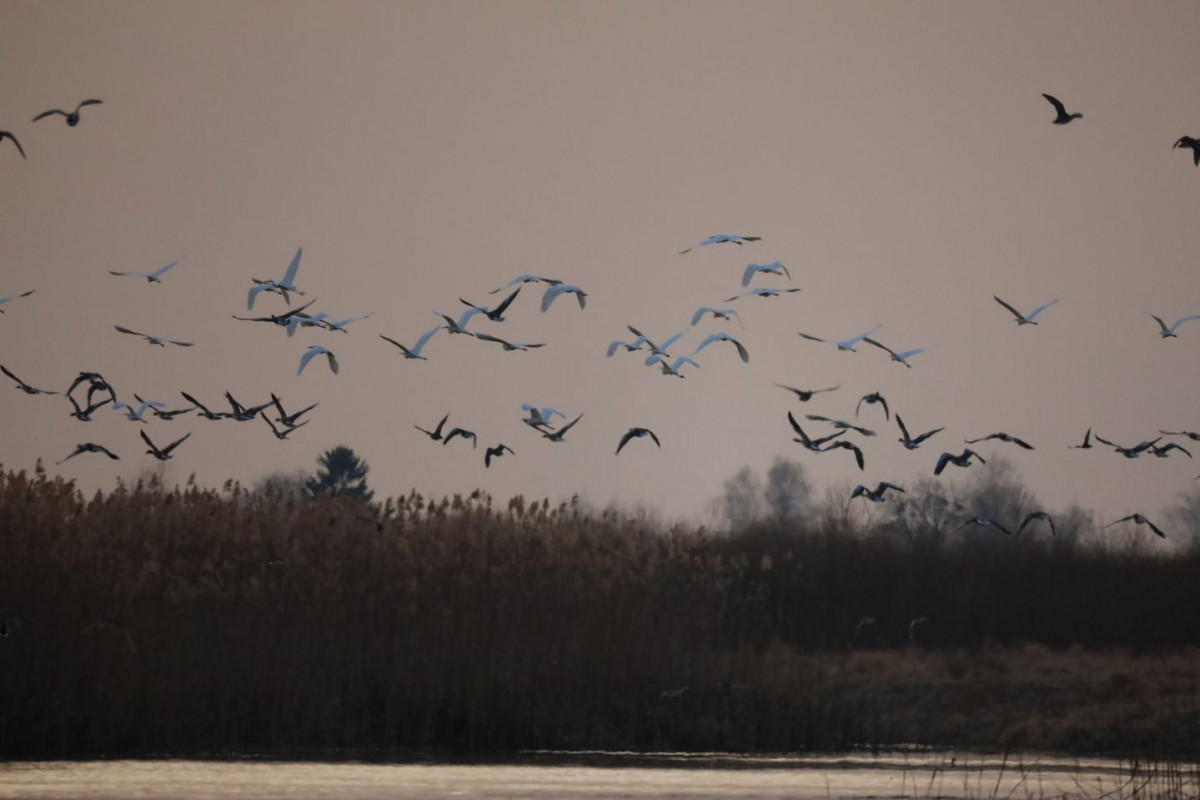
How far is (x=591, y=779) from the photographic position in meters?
23.0

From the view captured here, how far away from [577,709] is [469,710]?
1.48 m

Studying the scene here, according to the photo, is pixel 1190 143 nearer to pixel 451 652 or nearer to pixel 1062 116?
pixel 1062 116

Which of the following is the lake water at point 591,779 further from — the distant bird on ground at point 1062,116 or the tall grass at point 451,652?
the distant bird on ground at point 1062,116

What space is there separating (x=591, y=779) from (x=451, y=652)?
3.88 meters

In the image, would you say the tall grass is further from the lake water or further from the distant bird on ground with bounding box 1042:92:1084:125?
the distant bird on ground with bounding box 1042:92:1084:125

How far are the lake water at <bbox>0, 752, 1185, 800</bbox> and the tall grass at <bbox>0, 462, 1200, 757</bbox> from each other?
40.7 inches

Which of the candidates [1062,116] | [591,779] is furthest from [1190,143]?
[591,779]

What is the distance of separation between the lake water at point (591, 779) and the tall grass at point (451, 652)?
1.03m

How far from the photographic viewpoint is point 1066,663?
32.9 meters

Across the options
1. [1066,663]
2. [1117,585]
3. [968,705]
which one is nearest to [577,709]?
[968,705]

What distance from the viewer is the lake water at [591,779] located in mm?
21328

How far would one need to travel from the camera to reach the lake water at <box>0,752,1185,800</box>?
21328 mm

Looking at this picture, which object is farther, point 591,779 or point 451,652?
point 451,652

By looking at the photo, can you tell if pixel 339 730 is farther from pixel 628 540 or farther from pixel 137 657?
pixel 628 540
